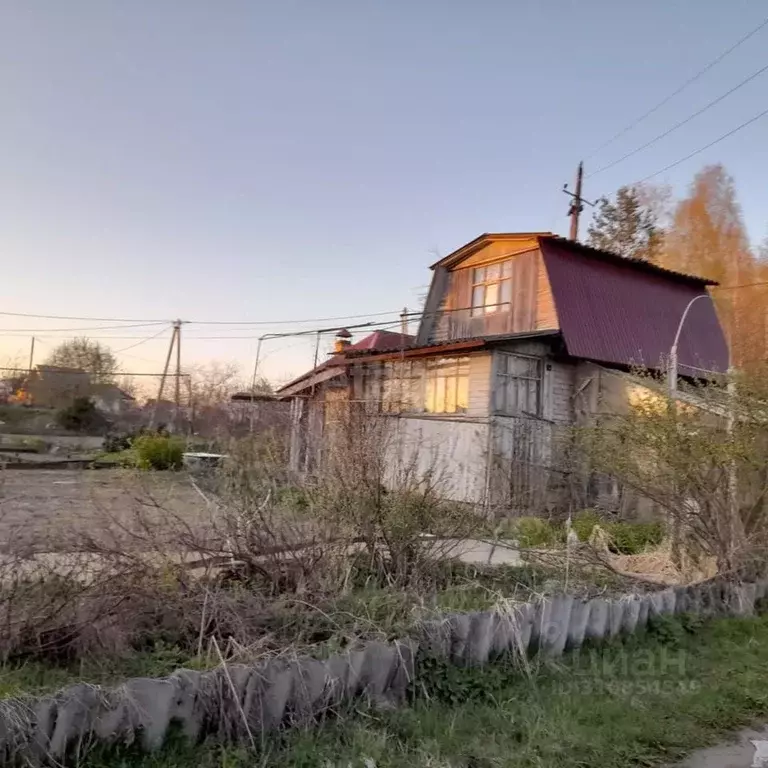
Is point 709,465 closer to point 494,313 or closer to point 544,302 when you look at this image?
point 544,302

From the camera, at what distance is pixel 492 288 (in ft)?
53.9

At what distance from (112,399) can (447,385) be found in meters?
28.1

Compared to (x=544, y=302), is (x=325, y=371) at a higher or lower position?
lower

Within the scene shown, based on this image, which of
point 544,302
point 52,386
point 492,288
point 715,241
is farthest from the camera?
point 52,386

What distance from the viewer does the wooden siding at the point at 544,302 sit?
14250mm

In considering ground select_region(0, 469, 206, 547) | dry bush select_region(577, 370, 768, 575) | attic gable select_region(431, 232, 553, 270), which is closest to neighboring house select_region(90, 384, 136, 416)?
ground select_region(0, 469, 206, 547)

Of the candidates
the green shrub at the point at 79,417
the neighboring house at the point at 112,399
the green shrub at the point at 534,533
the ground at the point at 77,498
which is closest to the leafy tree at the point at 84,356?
the neighboring house at the point at 112,399

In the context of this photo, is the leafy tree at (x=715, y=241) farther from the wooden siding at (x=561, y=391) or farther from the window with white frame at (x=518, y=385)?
the window with white frame at (x=518, y=385)

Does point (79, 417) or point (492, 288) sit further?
point (79, 417)

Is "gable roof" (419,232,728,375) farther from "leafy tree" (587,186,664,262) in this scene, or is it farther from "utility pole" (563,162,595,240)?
"leafy tree" (587,186,664,262)

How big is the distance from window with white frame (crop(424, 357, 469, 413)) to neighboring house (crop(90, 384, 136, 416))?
2321 cm

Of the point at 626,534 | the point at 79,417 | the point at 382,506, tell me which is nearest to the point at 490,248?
the point at 626,534

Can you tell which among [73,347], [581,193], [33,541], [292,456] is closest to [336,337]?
[581,193]

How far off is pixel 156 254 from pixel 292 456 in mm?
12995
